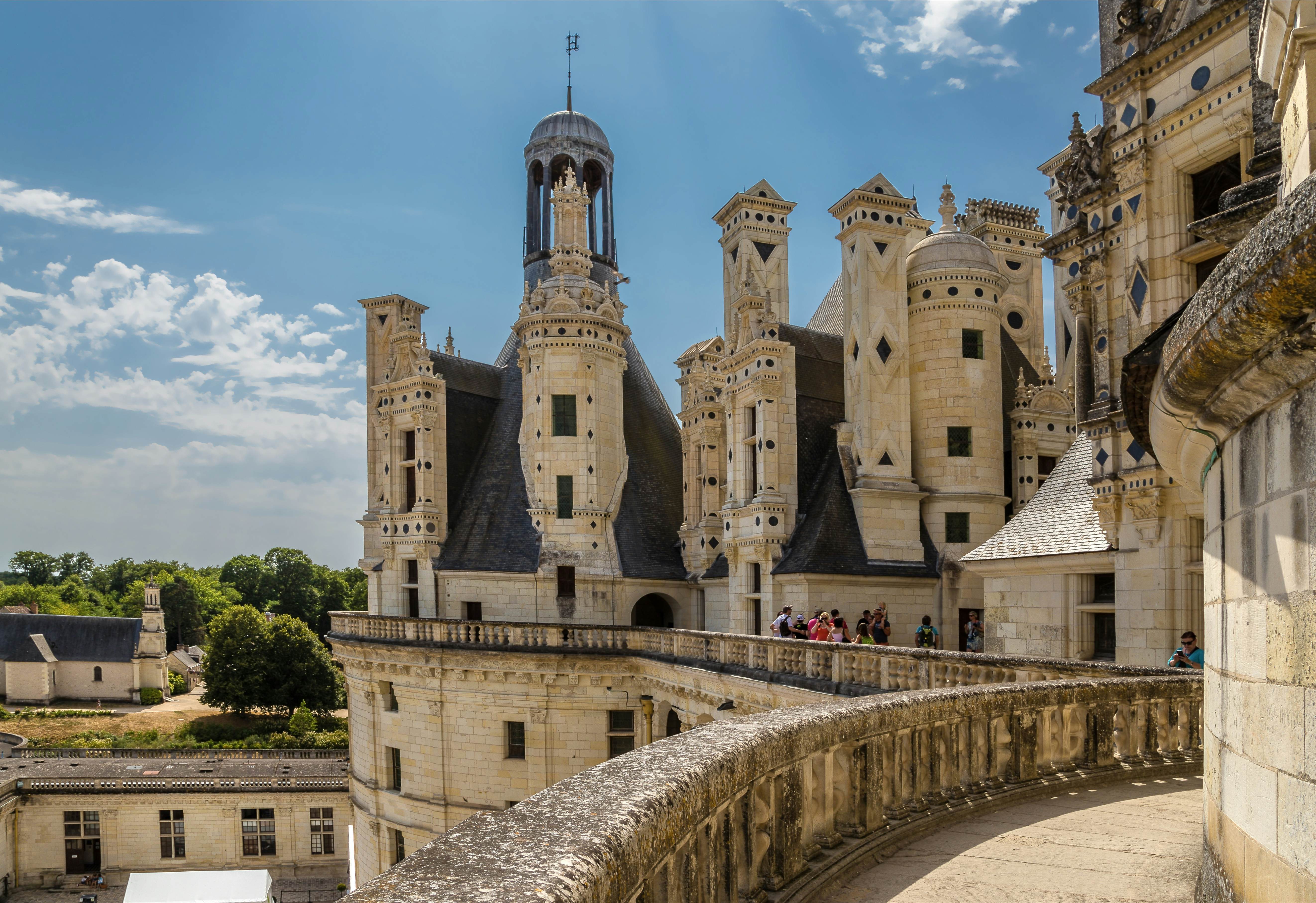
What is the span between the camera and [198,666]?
299 feet

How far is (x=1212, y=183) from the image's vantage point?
1608cm

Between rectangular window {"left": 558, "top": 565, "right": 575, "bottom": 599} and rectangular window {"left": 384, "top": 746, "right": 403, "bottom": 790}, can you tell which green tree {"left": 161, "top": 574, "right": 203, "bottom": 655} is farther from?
rectangular window {"left": 558, "top": 565, "right": 575, "bottom": 599}

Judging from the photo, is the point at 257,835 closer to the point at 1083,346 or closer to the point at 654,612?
the point at 654,612

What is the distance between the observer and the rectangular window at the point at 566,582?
33.0 meters

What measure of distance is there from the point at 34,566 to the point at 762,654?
6017 inches

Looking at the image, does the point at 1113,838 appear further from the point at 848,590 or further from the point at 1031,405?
the point at 1031,405

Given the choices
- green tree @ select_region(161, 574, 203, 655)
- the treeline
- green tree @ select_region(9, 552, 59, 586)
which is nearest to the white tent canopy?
the treeline

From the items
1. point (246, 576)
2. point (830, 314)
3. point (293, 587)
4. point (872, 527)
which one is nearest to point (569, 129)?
point (830, 314)

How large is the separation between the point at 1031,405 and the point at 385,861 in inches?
959

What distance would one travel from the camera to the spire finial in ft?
97.1

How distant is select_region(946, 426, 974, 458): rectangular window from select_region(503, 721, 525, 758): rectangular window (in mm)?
14789

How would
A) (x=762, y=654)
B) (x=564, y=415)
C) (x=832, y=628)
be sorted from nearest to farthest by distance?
(x=762, y=654)
(x=832, y=628)
(x=564, y=415)

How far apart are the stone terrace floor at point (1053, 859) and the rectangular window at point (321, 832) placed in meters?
43.8

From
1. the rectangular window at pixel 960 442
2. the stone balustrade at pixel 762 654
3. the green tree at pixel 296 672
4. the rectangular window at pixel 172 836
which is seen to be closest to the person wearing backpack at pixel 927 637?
the stone balustrade at pixel 762 654
